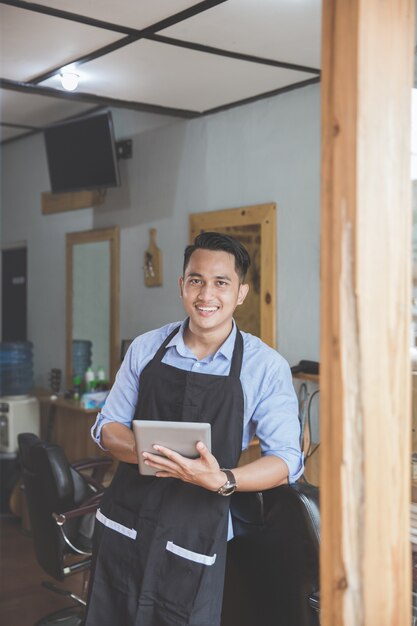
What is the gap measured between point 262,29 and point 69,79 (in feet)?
3.93

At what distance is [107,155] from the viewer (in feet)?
16.3

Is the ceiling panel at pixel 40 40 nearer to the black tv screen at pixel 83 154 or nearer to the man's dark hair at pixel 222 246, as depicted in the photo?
the black tv screen at pixel 83 154

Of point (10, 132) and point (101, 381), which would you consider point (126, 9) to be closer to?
point (101, 381)

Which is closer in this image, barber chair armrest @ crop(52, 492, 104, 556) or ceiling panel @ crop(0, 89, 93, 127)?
barber chair armrest @ crop(52, 492, 104, 556)

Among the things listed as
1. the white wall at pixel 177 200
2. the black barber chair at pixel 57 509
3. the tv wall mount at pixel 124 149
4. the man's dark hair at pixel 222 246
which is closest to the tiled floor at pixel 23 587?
the black barber chair at pixel 57 509

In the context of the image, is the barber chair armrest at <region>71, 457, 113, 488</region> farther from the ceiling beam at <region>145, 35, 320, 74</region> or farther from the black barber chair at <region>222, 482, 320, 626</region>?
the ceiling beam at <region>145, 35, 320, 74</region>

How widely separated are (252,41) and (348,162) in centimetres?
214

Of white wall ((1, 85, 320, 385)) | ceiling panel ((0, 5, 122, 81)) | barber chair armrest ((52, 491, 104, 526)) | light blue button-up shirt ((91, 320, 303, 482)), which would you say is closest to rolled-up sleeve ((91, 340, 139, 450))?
light blue button-up shirt ((91, 320, 303, 482))

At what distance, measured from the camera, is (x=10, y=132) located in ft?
20.5

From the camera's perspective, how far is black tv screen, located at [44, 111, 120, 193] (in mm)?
4934

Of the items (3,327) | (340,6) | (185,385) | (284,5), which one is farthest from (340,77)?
(3,327)

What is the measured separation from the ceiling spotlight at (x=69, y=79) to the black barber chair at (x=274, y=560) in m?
2.39

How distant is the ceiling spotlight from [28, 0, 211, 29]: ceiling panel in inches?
32.2

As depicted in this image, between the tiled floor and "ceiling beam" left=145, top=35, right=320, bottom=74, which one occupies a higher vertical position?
"ceiling beam" left=145, top=35, right=320, bottom=74
